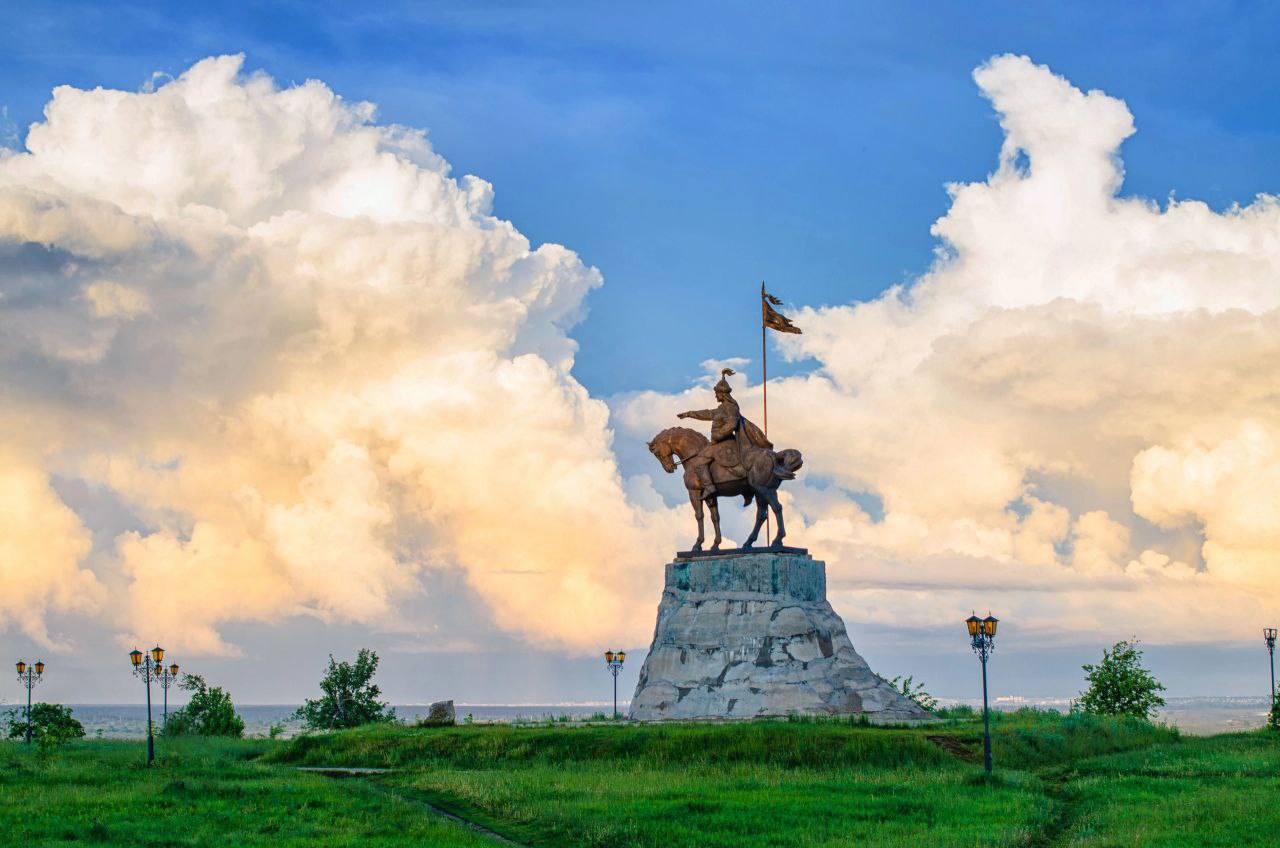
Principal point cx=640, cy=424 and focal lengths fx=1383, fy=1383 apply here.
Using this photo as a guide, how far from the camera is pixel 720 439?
143 feet

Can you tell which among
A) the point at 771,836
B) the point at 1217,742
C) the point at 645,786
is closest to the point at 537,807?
the point at 645,786

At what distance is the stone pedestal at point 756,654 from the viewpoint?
130 ft

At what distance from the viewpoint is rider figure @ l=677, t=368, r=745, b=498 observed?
43219 mm

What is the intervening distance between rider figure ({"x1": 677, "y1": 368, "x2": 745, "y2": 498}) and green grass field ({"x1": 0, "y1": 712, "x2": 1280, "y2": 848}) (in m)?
9.00

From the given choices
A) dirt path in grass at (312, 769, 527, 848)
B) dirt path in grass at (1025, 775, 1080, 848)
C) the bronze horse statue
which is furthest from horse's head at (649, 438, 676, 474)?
dirt path in grass at (1025, 775, 1080, 848)

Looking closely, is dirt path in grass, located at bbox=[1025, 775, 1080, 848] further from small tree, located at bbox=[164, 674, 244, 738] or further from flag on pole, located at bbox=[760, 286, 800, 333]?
small tree, located at bbox=[164, 674, 244, 738]

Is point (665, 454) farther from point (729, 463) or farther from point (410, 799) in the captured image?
point (410, 799)

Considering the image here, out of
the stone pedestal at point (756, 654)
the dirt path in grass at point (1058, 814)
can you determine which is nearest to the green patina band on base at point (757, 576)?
the stone pedestal at point (756, 654)

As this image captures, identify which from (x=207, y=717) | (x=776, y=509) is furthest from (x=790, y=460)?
(x=207, y=717)

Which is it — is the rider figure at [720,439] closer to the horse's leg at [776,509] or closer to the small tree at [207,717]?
the horse's leg at [776,509]

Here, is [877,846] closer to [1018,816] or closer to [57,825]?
[1018,816]

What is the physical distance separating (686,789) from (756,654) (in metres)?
11.8

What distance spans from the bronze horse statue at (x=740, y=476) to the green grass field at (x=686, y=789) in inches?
307

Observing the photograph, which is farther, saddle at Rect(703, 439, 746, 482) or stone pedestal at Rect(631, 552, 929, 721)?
saddle at Rect(703, 439, 746, 482)
